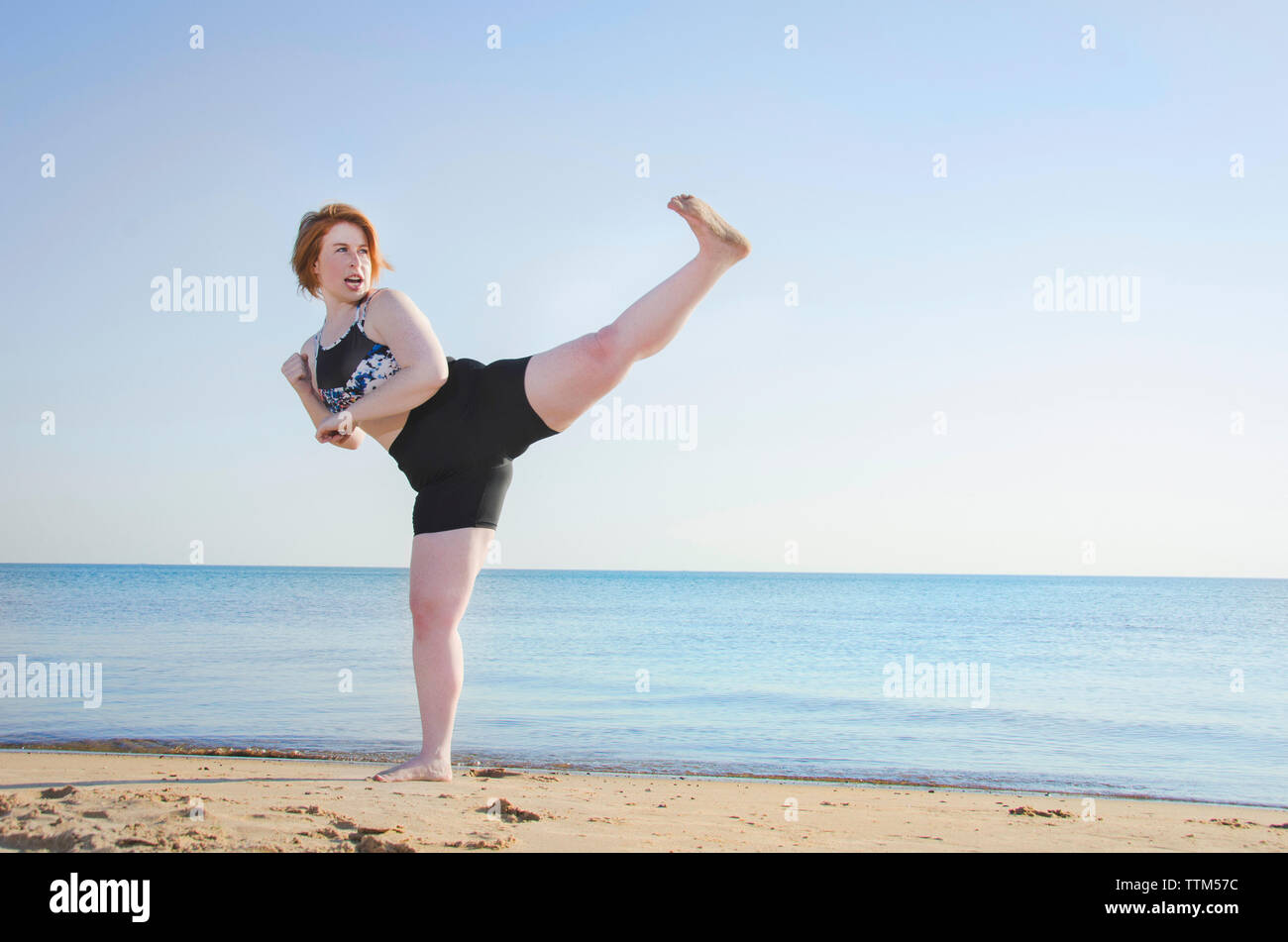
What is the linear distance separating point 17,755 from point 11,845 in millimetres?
3009

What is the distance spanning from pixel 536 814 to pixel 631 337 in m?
1.70

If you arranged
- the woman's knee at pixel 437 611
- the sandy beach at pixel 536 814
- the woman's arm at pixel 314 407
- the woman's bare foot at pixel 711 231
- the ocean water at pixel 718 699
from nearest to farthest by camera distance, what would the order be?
the sandy beach at pixel 536 814
the woman's bare foot at pixel 711 231
the woman's knee at pixel 437 611
the woman's arm at pixel 314 407
the ocean water at pixel 718 699

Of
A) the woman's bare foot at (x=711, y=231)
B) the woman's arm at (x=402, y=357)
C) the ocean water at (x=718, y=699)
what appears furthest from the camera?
the ocean water at (x=718, y=699)

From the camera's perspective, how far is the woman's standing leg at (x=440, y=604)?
3.20 metres

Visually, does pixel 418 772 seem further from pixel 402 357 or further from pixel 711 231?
pixel 711 231

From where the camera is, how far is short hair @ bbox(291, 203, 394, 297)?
3391mm

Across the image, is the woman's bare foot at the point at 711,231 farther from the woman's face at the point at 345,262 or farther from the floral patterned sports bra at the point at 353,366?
the woman's face at the point at 345,262

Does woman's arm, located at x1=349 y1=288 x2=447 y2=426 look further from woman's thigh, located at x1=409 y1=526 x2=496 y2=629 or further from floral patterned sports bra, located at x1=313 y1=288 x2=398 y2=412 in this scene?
woman's thigh, located at x1=409 y1=526 x2=496 y2=629

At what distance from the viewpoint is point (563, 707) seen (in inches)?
320

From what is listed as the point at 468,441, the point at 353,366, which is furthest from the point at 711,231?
the point at 353,366

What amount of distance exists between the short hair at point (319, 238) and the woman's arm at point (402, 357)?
285 mm

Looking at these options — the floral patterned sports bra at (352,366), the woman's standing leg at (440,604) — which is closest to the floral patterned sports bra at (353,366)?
the floral patterned sports bra at (352,366)

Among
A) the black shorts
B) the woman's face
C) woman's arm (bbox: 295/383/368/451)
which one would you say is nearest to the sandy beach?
the black shorts

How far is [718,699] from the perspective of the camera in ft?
29.6
